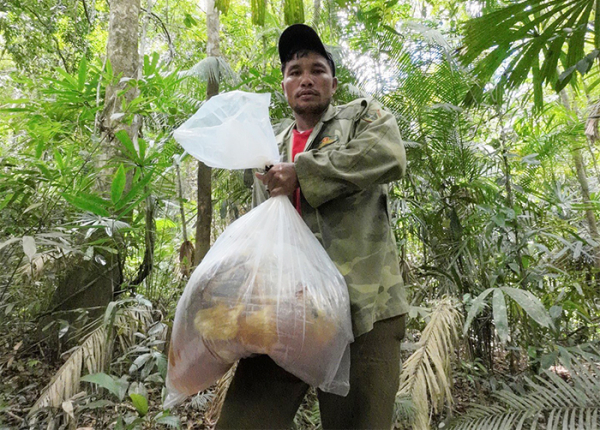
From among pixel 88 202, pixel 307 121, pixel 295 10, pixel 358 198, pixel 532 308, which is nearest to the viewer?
pixel 358 198

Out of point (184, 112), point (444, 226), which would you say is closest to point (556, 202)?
point (444, 226)

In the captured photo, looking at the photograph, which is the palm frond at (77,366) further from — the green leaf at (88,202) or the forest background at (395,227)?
A: the green leaf at (88,202)

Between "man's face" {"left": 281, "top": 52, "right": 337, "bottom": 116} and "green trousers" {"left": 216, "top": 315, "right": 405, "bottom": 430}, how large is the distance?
0.63 m

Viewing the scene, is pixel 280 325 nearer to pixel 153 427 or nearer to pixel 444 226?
pixel 153 427

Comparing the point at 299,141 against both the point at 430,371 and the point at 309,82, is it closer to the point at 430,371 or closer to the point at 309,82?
the point at 309,82

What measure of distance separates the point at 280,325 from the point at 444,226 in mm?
2039

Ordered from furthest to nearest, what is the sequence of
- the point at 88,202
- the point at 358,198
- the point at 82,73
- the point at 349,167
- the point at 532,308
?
the point at 82,73
the point at 88,202
the point at 532,308
the point at 358,198
the point at 349,167

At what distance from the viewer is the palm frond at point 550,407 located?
163 cm

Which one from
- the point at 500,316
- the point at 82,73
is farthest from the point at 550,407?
the point at 82,73

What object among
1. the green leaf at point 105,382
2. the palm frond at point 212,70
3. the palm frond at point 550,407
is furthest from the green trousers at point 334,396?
the palm frond at point 212,70

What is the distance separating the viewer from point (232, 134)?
1028 mm

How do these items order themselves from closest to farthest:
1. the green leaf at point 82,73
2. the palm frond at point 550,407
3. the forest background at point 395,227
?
1. the palm frond at point 550,407
2. the forest background at point 395,227
3. the green leaf at point 82,73

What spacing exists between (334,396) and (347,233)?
42 cm

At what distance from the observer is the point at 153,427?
6.15ft
